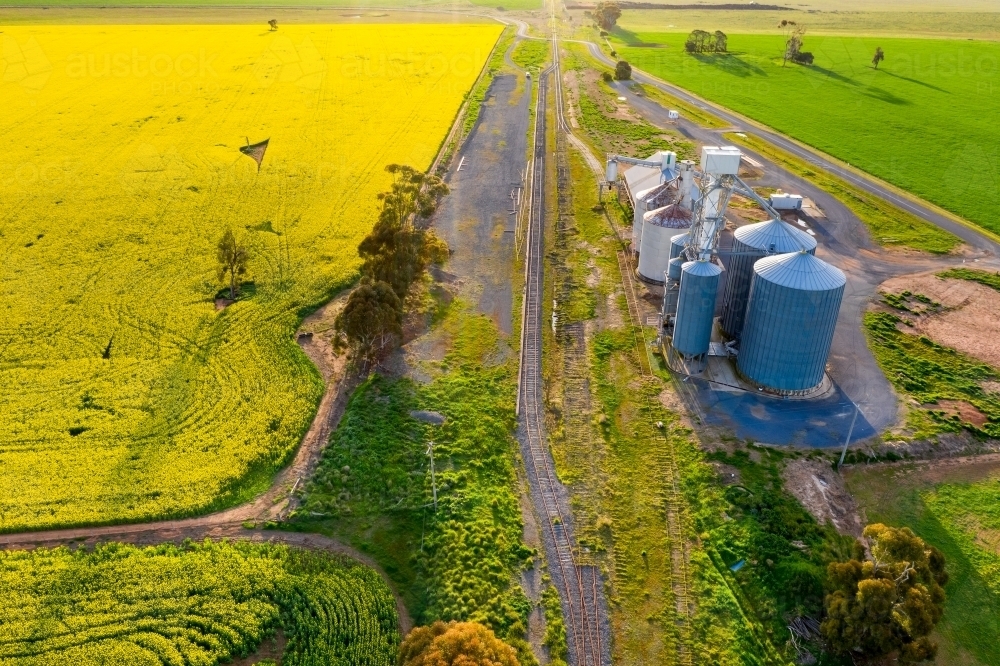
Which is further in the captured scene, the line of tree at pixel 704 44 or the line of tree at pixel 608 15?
the line of tree at pixel 608 15

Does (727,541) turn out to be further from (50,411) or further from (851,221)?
(851,221)

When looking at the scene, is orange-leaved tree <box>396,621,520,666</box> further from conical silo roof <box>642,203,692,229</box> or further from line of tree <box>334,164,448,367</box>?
conical silo roof <box>642,203,692,229</box>

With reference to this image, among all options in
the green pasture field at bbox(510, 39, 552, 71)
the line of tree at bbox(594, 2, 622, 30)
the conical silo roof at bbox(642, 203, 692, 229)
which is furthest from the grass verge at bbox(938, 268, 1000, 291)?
the line of tree at bbox(594, 2, 622, 30)

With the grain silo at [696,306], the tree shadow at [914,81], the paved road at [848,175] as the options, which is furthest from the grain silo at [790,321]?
the tree shadow at [914,81]

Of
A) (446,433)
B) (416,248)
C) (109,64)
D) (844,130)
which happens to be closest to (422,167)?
(416,248)

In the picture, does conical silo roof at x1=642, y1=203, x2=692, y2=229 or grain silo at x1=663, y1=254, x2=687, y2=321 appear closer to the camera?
grain silo at x1=663, y1=254, x2=687, y2=321

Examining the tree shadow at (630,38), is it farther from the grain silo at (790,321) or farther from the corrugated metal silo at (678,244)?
the grain silo at (790,321)
